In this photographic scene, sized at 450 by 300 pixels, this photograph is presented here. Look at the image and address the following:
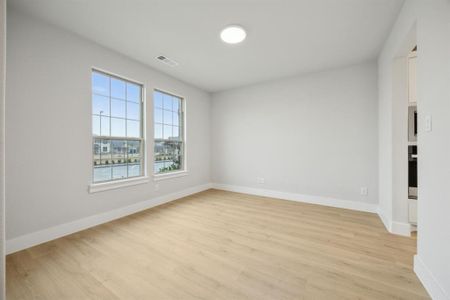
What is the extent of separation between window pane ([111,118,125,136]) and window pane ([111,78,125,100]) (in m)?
0.41

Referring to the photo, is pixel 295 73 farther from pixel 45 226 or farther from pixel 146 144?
pixel 45 226

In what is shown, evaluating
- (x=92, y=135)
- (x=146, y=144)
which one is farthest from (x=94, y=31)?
(x=146, y=144)

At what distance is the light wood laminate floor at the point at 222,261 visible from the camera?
1377 mm

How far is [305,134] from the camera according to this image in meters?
3.68

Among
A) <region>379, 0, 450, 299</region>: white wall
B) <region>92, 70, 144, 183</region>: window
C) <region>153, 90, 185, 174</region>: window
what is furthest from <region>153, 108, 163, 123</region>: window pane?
<region>379, 0, 450, 299</region>: white wall

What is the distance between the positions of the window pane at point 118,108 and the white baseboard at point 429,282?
4028 millimetres

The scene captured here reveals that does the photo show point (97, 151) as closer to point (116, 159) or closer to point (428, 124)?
point (116, 159)

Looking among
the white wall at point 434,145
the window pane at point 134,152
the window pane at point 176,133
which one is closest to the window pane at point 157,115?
the window pane at point 176,133

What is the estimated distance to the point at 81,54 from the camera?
245 cm

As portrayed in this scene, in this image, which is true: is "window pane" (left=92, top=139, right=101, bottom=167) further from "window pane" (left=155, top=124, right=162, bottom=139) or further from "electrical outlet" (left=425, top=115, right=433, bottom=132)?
"electrical outlet" (left=425, top=115, right=433, bottom=132)

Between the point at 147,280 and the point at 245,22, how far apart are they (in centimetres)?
289

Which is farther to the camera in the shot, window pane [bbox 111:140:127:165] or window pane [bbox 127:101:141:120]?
window pane [bbox 127:101:141:120]

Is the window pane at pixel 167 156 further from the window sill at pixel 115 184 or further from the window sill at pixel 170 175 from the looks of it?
the window sill at pixel 115 184

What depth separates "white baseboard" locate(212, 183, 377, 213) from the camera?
3.15 m
